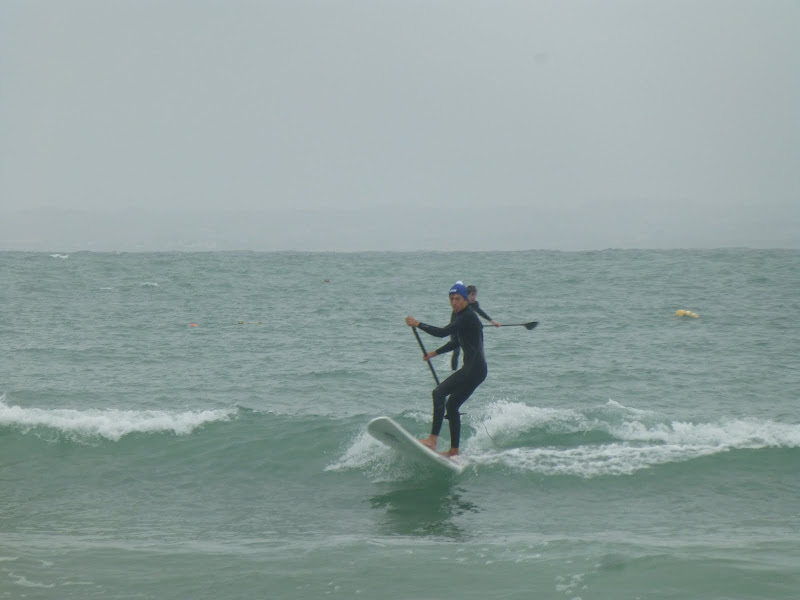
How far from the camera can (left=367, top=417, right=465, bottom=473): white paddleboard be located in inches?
373

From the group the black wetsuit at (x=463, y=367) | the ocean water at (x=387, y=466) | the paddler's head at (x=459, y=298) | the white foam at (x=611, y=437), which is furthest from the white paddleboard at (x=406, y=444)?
the paddler's head at (x=459, y=298)

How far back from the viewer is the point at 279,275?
145 feet

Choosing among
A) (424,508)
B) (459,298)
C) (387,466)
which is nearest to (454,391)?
(459,298)

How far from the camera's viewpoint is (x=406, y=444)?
9.62m

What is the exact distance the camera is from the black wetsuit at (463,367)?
945 cm


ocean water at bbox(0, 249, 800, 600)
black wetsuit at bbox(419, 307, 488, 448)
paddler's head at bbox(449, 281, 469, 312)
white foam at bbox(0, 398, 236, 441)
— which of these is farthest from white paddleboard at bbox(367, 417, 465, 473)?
white foam at bbox(0, 398, 236, 441)

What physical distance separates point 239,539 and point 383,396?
667 centimetres

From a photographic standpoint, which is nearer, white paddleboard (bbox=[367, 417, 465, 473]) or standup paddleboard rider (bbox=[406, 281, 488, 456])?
standup paddleboard rider (bbox=[406, 281, 488, 456])

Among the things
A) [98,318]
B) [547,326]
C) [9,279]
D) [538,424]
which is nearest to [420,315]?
[547,326]

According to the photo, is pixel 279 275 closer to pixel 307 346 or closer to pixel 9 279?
pixel 9 279

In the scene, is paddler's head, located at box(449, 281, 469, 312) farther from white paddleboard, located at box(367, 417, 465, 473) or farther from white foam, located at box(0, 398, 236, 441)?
white foam, located at box(0, 398, 236, 441)

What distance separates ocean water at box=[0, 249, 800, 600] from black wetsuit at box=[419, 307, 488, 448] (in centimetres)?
73

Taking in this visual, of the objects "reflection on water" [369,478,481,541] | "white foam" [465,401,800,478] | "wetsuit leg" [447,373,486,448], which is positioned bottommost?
"reflection on water" [369,478,481,541]

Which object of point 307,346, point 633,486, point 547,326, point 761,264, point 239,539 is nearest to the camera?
point 239,539
